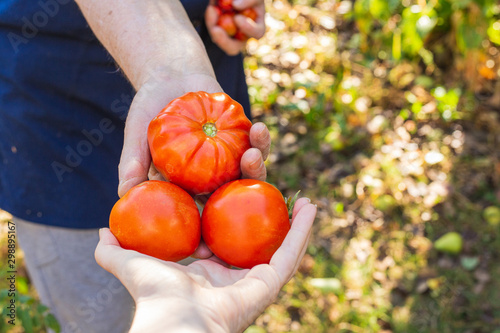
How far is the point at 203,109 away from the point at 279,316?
1731 mm

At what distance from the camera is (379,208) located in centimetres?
343

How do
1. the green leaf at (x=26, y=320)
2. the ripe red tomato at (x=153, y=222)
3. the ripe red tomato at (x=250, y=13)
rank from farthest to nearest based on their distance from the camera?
the ripe red tomato at (x=250, y=13)
the green leaf at (x=26, y=320)
the ripe red tomato at (x=153, y=222)

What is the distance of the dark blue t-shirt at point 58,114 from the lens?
1.91 meters

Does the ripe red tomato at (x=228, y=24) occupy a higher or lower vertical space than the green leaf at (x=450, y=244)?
higher

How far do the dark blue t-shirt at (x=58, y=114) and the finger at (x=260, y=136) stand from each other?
0.72m

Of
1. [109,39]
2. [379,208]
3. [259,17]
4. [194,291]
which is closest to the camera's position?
[194,291]

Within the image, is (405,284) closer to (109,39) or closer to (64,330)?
(64,330)

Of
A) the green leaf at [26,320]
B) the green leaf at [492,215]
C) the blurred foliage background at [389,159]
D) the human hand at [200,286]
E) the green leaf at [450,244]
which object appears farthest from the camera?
the green leaf at [492,215]

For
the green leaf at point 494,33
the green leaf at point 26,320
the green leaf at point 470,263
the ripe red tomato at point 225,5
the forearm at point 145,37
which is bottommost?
the green leaf at point 470,263

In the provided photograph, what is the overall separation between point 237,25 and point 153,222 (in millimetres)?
1173

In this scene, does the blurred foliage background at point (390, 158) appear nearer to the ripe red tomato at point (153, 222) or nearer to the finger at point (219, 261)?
the finger at point (219, 261)

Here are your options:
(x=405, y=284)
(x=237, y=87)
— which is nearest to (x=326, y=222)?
(x=405, y=284)

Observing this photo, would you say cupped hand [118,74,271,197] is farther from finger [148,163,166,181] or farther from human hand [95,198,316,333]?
human hand [95,198,316,333]

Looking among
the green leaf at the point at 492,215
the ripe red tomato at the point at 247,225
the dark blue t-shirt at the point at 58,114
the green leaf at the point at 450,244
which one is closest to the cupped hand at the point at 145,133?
the ripe red tomato at the point at 247,225
